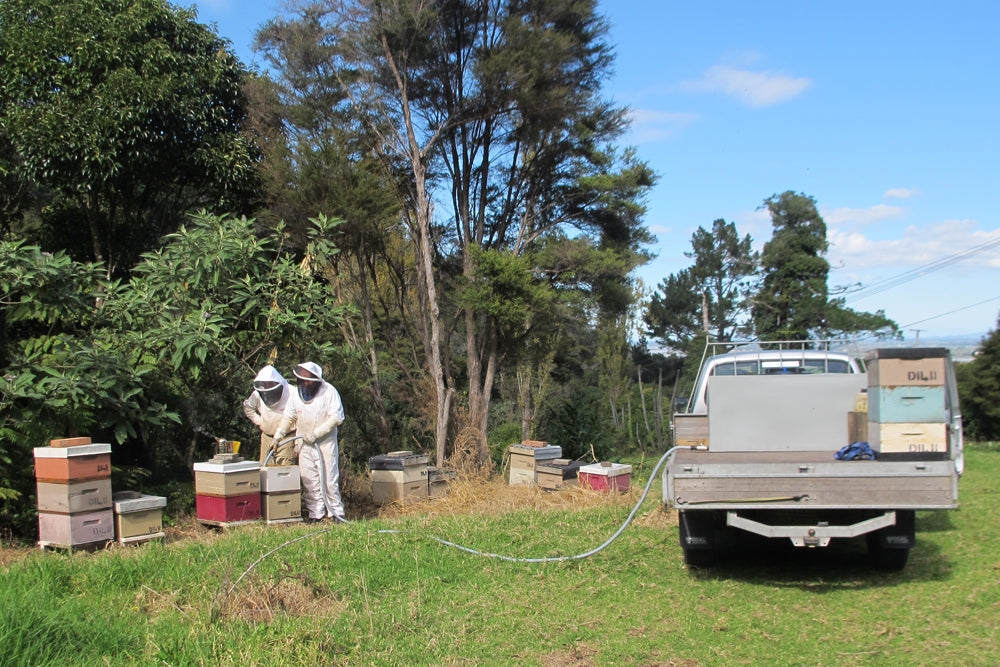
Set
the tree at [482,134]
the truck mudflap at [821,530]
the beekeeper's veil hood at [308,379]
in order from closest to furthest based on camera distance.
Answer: the truck mudflap at [821,530], the beekeeper's veil hood at [308,379], the tree at [482,134]

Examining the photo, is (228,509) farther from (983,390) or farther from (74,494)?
(983,390)

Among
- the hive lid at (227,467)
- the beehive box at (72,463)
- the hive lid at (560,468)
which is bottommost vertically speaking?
the hive lid at (560,468)

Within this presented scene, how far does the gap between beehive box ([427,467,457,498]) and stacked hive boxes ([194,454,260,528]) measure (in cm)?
287

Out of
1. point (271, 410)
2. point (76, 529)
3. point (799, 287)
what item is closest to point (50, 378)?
point (76, 529)

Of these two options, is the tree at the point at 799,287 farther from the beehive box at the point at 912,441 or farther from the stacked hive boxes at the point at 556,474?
the beehive box at the point at 912,441

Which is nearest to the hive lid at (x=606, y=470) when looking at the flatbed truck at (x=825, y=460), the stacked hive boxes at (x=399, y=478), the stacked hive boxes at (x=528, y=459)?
the stacked hive boxes at (x=528, y=459)

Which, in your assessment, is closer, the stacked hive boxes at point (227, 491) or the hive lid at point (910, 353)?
the hive lid at point (910, 353)

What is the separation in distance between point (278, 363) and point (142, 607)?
6.57 meters

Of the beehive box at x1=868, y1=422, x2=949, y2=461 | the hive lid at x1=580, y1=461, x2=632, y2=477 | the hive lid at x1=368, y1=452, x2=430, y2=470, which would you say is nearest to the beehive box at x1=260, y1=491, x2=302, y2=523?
the hive lid at x1=368, y1=452, x2=430, y2=470

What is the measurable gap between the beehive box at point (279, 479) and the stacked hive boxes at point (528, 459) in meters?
3.76

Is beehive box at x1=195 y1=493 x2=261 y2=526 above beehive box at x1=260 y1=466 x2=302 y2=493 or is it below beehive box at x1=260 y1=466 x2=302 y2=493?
below

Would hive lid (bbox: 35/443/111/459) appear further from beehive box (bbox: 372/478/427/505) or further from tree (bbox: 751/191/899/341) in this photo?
tree (bbox: 751/191/899/341)

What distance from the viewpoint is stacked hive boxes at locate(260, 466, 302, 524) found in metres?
8.55

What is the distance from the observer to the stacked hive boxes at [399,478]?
1028 centimetres
